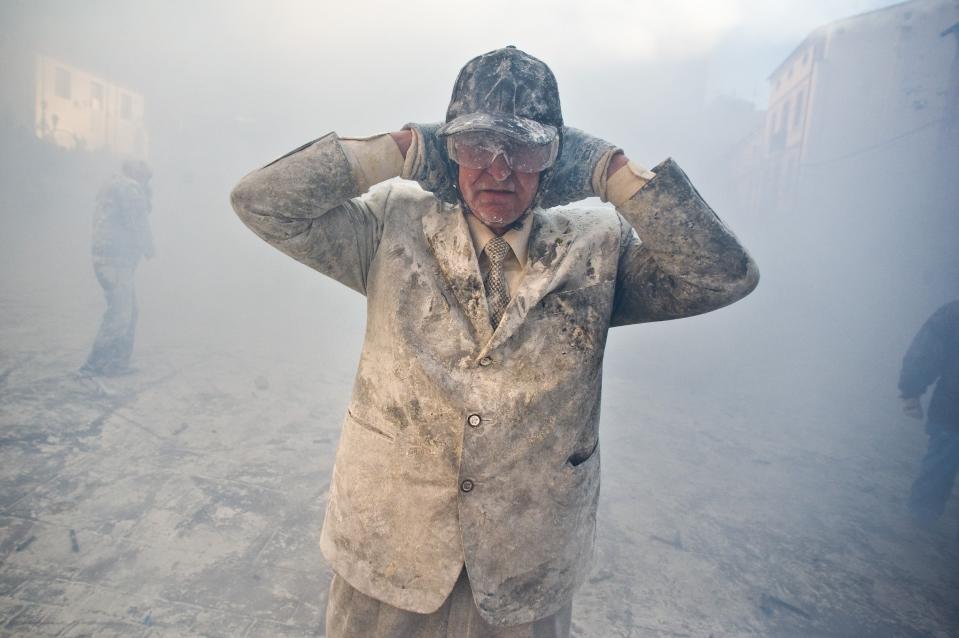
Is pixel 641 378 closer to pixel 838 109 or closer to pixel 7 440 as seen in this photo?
pixel 7 440

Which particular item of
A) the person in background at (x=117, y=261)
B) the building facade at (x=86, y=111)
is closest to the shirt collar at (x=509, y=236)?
the person in background at (x=117, y=261)

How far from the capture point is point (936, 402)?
15.9 ft

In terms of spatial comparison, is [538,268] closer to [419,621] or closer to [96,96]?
[419,621]

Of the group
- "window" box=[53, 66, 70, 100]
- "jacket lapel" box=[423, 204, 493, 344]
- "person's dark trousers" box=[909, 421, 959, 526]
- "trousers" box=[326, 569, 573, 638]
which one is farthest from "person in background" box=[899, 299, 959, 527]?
"window" box=[53, 66, 70, 100]

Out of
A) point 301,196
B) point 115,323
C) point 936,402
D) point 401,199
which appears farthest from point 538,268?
point 115,323

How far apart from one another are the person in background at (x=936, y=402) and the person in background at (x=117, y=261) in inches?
334

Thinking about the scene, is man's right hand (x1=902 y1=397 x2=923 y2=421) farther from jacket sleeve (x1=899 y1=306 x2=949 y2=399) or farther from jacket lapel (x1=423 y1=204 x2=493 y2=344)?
jacket lapel (x1=423 y1=204 x2=493 y2=344)

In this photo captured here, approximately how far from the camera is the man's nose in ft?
4.51

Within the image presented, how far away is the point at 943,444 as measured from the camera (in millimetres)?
4770

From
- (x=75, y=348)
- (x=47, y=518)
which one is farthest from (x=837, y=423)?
(x=75, y=348)

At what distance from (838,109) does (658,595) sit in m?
17.8

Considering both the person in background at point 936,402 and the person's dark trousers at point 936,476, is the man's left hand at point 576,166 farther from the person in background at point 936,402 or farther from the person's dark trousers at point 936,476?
the person's dark trousers at point 936,476

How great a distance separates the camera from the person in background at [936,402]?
→ 15.4 feet

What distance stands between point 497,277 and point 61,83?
1007 inches
